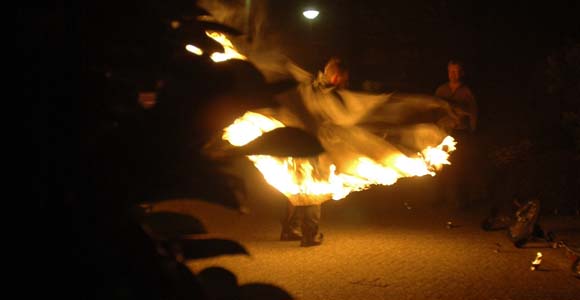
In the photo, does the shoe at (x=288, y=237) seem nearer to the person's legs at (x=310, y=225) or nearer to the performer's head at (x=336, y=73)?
the person's legs at (x=310, y=225)

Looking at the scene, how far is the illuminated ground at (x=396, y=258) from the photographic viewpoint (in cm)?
679

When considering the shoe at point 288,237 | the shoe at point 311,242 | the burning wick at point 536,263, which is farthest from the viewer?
the shoe at point 288,237

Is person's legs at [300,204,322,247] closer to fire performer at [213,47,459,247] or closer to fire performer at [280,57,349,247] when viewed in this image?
fire performer at [280,57,349,247]

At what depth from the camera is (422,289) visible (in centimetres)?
677

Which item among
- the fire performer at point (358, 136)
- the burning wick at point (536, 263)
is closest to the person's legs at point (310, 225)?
the fire performer at point (358, 136)

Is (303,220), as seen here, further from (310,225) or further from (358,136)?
(358,136)

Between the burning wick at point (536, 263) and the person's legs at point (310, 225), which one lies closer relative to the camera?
the burning wick at point (536, 263)

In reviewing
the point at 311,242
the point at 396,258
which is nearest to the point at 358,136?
the point at 396,258

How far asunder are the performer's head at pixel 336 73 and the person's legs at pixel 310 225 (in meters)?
1.49

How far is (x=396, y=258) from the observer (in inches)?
313

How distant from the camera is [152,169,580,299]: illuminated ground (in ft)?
22.3

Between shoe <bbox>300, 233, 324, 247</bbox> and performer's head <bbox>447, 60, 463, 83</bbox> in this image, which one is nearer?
shoe <bbox>300, 233, 324, 247</bbox>

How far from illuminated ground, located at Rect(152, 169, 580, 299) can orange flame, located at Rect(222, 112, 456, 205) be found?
Result: 0.78m

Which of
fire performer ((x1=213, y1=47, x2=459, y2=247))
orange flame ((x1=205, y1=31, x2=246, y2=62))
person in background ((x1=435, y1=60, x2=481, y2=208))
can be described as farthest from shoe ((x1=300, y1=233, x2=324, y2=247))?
orange flame ((x1=205, y1=31, x2=246, y2=62))
